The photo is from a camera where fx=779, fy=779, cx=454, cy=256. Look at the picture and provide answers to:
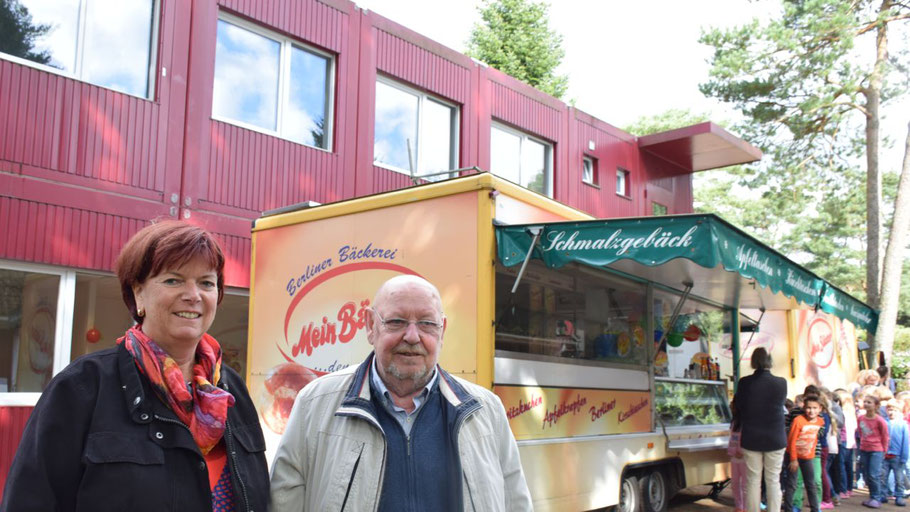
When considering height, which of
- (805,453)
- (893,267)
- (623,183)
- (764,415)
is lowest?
(805,453)

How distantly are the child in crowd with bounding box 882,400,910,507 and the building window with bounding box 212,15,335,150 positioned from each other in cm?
877

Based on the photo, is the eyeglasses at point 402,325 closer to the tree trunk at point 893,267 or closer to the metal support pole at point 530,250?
the metal support pole at point 530,250

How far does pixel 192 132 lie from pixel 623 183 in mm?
11034

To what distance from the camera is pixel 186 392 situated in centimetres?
219

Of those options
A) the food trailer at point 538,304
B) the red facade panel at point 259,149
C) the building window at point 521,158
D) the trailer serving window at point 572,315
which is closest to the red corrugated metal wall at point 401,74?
the red facade panel at point 259,149

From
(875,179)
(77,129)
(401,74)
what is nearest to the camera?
(77,129)

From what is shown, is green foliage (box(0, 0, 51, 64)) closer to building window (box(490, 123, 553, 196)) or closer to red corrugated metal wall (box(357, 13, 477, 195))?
red corrugated metal wall (box(357, 13, 477, 195))

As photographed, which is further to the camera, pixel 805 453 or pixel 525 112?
pixel 525 112

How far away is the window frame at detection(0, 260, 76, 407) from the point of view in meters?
7.85

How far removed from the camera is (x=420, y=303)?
107 inches

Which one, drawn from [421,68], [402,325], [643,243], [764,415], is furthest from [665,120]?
[402,325]

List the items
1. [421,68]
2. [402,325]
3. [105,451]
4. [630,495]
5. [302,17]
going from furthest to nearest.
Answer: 1. [421,68]
2. [302,17]
3. [630,495]
4. [402,325]
5. [105,451]

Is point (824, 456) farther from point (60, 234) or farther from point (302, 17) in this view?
point (60, 234)

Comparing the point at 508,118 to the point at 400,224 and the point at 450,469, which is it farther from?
the point at 450,469
